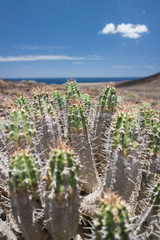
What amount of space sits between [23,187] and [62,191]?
1.01 ft

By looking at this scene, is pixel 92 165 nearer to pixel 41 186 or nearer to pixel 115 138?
pixel 115 138

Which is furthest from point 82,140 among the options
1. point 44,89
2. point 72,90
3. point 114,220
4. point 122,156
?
point 114,220

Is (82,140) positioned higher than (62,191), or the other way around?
(82,140)

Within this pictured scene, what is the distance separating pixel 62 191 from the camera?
1.46m

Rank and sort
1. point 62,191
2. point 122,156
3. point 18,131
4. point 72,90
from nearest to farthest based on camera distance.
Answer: point 62,191 < point 122,156 < point 18,131 < point 72,90

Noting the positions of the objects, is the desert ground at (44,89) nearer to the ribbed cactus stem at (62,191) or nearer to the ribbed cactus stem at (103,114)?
the ribbed cactus stem at (103,114)

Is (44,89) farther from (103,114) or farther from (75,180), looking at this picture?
(75,180)

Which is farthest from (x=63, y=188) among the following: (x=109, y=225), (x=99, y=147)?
(x=99, y=147)

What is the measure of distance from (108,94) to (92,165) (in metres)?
1.03

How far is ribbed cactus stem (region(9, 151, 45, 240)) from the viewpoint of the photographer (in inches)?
60.0

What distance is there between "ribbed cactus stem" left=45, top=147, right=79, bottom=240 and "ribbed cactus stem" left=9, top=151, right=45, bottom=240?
126mm

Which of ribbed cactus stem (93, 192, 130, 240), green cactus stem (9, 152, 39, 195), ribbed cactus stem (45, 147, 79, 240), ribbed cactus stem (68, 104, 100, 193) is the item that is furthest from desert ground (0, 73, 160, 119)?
ribbed cactus stem (93, 192, 130, 240)

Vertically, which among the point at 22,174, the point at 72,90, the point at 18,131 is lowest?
the point at 22,174

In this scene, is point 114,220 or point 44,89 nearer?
point 114,220
